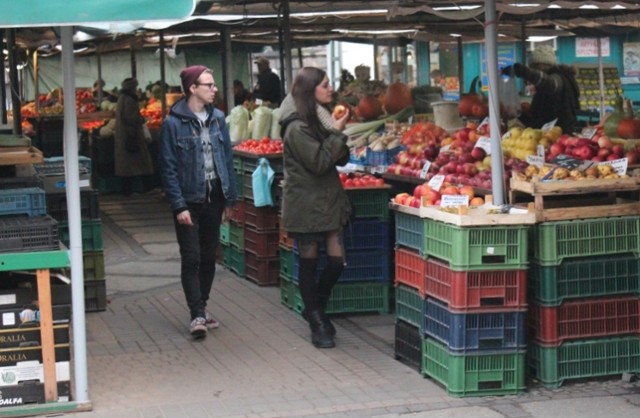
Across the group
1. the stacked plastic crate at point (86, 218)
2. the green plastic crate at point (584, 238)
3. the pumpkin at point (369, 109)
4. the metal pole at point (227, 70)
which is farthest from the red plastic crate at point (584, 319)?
the metal pole at point (227, 70)

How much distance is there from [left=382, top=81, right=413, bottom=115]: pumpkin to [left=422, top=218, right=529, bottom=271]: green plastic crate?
6678 mm

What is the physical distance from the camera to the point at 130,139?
18.0 metres

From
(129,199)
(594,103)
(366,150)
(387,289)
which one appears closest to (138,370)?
(387,289)

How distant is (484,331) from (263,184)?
12.1ft

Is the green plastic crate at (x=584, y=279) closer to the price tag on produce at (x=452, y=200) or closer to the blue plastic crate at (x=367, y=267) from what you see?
the price tag on produce at (x=452, y=200)

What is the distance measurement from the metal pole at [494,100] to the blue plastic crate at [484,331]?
847mm

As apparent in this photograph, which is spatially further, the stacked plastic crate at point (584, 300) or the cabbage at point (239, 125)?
the cabbage at point (239, 125)

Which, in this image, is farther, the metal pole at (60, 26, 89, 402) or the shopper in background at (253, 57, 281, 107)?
the shopper in background at (253, 57, 281, 107)

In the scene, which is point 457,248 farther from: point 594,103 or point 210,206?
point 594,103

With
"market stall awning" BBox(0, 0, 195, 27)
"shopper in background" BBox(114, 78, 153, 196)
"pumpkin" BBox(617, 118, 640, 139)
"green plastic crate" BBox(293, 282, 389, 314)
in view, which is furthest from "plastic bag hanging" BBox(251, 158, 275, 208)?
"shopper in background" BBox(114, 78, 153, 196)

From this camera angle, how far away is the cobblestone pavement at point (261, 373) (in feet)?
22.3

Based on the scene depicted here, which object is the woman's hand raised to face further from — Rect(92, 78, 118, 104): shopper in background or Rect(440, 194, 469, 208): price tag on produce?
Rect(92, 78, 118, 104): shopper in background

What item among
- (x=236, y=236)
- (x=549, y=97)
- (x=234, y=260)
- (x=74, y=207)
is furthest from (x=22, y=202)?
(x=549, y=97)

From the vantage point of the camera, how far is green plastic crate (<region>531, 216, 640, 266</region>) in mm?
6961
